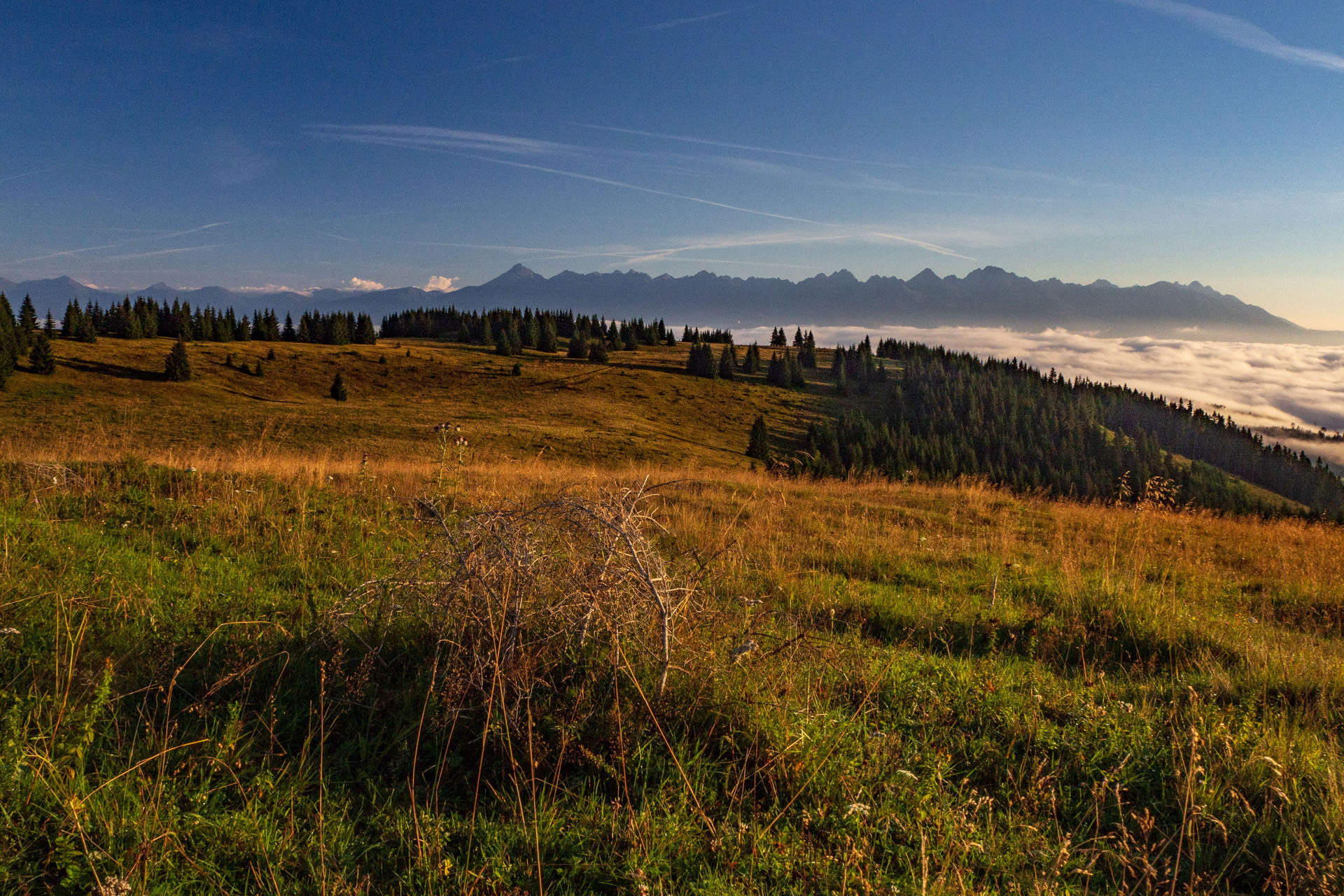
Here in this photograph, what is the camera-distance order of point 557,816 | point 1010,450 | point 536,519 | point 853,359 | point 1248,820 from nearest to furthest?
point 557,816 → point 1248,820 → point 536,519 → point 1010,450 → point 853,359

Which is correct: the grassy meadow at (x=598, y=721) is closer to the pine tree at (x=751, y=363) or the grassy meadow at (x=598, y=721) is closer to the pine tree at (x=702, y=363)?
the pine tree at (x=702, y=363)

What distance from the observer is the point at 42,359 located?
207 feet

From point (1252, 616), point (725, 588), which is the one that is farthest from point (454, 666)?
point (1252, 616)

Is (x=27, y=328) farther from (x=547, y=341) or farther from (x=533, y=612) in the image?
(x=533, y=612)

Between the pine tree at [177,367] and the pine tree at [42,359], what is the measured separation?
29.7 ft

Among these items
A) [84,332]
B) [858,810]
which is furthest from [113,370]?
[858,810]

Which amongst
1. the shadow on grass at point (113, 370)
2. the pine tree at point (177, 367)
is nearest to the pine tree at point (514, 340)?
the pine tree at point (177, 367)

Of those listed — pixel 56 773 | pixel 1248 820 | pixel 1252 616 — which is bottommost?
pixel 1252 616

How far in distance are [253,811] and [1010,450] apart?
450 ft

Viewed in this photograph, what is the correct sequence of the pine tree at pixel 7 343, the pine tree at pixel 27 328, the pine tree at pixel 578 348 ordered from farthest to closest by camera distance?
the pine tree at pixel 578 348 → the pine tree at pixel 27 328 → the pine tree at pixel 7 343

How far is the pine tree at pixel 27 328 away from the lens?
6619 centimetres

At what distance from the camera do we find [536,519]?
4.12m

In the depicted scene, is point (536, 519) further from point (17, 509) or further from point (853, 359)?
point (853, 359)

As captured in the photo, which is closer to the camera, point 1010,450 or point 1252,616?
point 1252,616
